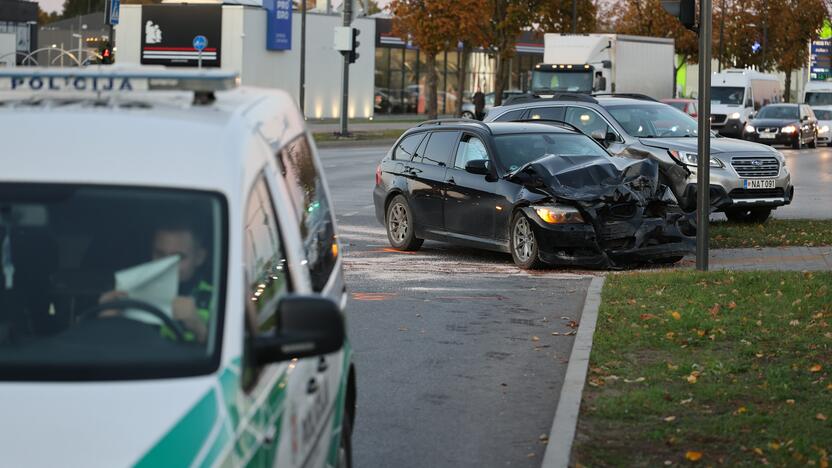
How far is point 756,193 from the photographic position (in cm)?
1964

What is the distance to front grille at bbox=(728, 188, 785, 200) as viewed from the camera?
19.4 meters

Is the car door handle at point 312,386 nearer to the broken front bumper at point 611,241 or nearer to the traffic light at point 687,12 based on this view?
the traffic light at point 687,12

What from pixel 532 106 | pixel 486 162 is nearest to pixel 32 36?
pixel 532 106

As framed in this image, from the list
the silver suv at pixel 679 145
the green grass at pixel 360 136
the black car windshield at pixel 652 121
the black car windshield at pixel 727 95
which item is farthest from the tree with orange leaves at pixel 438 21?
the black car windshield at pixel 652 121

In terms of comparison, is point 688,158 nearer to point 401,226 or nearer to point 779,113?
point 401,226

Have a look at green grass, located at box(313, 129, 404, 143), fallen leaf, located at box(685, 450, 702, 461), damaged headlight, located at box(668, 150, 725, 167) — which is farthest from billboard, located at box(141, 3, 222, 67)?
fallen leaf, located at box(685, 450, 702, 461)

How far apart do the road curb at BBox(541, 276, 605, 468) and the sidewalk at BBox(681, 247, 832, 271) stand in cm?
383

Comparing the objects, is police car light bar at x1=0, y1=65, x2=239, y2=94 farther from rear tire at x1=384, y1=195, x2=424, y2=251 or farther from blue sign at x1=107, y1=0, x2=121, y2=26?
blue sign at x1=107, y1=0, x2=121, y2=26

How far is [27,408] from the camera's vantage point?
357 cm

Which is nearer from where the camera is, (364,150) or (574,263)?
(574,263)

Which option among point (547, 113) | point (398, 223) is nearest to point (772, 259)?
point (398, 223)

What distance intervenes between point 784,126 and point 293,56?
2677 cm

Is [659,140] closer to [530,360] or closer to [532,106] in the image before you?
[532,106]

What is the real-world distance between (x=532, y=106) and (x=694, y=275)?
9096 millimetres
